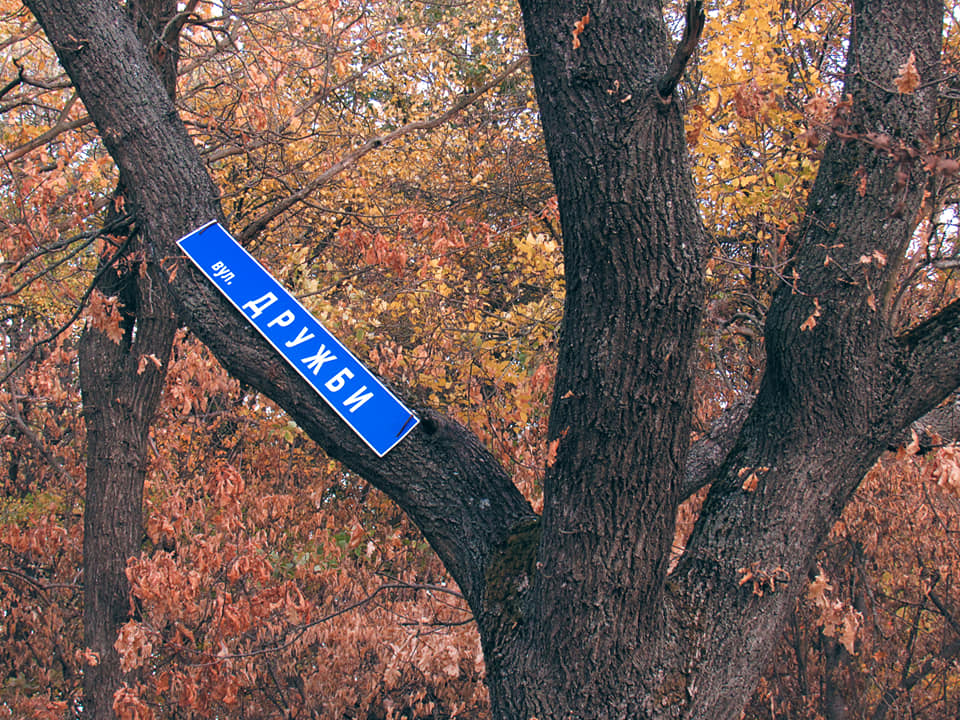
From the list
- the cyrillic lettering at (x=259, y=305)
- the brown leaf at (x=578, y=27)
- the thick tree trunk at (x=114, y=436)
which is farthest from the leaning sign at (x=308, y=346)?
the thick tree trunk at (x=114, y=436)

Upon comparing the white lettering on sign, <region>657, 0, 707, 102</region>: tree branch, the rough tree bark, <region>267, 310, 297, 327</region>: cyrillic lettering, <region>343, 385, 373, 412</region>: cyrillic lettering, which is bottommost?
the rough tree bark

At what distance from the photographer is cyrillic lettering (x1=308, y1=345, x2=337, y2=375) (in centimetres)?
252

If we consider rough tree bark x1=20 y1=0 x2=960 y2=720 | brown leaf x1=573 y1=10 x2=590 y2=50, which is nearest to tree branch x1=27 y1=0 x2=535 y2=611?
rough tree bark x1=20 y1=0 x2=960 y2=720

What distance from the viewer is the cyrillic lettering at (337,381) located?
250 centimetres

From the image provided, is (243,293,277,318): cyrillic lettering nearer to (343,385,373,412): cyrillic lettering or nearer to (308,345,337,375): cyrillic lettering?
(308,345,337,375): cyrillic lettering

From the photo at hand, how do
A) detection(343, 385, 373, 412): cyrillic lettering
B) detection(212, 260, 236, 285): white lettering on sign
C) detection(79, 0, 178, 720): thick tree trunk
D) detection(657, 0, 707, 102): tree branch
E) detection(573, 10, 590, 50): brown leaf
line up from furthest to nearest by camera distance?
detection(79, 0, 178, 720): thick tree trunk, detection(212, 260, 236, 285): white lettering on sign, detection(343, 385, 373, 412): cyrillic lettering, detection(573, 10, 590, 50): brown leaf, detection(657, 0, 707, 102): tree branch

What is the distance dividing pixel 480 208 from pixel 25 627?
5.05m

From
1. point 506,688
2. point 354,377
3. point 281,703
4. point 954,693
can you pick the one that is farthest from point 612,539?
point 954,693

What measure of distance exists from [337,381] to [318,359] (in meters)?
0.10

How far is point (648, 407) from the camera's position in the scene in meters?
2.16

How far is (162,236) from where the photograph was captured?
2.78 meters

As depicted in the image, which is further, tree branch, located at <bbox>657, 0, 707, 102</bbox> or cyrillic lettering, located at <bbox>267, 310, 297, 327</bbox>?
cyrillic lettering, located at <bbox>267, 310, 297, 327</bbox>

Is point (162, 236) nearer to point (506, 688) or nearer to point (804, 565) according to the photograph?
point (506, 688)

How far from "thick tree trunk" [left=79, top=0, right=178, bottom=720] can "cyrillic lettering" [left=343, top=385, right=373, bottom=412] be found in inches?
89.5
